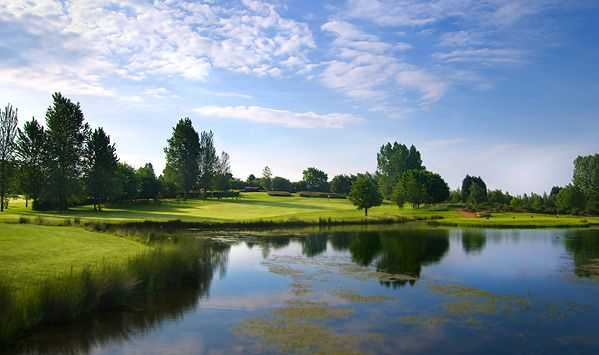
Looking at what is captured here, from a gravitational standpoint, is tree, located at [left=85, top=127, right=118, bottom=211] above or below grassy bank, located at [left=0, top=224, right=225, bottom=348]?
above

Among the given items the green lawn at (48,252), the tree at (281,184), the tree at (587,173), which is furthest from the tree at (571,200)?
the tree at (281,184)

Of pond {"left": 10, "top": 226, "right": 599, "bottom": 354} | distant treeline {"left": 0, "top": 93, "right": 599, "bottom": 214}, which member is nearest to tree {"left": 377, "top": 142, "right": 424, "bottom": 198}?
distant treeline {"left": 0, "top": 93, "right": 599, "bottom": 214}

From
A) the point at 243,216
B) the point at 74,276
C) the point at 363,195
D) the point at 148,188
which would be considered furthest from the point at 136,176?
the point at 74,276

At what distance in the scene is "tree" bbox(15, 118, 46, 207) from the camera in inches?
2504

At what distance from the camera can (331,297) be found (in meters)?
20.8

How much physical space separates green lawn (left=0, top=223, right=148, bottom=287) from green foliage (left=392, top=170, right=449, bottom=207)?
2601 inches

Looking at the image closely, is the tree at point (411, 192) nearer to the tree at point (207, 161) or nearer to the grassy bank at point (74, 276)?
the tree at point (207, 161)

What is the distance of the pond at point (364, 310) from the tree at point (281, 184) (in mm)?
108871

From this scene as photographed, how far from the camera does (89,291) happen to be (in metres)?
16.6

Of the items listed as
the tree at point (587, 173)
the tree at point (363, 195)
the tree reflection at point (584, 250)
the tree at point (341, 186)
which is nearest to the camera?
the tree reflection at point (584, 250)

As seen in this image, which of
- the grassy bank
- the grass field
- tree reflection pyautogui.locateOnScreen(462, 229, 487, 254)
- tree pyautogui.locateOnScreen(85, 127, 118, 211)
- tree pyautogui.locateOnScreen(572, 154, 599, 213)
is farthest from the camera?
tree pyautogui.locateOnScreen(572, 154, 599, 213)

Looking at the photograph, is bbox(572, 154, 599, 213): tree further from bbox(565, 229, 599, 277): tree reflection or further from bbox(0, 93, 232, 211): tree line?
bbox(0, 93, 232, 211): tree line

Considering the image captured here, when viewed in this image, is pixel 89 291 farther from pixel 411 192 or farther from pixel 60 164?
pixel 411 192

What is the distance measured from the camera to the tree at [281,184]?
14488cm
